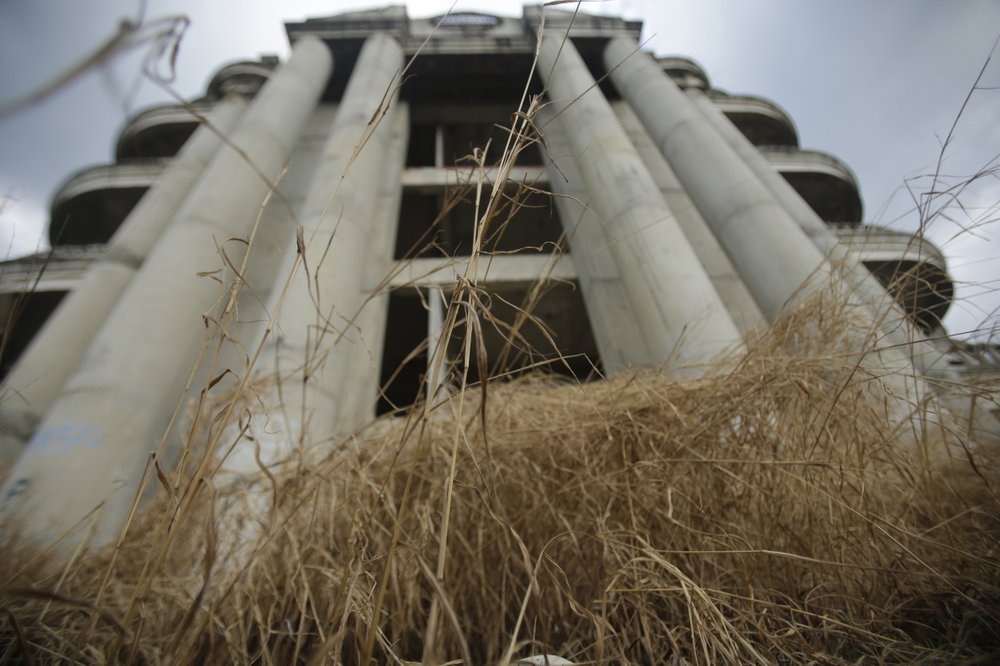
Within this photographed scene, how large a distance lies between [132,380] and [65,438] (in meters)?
0.51

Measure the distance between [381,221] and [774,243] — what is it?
460cm

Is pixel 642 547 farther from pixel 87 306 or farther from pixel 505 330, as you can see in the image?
pixel 87 306

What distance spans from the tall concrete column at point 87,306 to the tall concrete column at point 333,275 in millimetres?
1114

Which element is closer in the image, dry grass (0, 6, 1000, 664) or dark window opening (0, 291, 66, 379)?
dry grass (0, 6, 1000, 664)

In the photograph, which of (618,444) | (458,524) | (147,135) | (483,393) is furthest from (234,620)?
(147,135)

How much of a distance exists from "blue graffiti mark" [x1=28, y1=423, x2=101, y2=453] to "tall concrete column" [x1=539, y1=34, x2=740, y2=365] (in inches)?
149

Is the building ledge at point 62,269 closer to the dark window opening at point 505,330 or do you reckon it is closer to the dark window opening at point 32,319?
the dark window opening at point 32,319

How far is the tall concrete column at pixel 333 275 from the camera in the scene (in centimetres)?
285

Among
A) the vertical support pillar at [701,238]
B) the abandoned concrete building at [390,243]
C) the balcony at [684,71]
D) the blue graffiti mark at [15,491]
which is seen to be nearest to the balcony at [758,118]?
the balcony at [684,71]

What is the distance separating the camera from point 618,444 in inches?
51.8

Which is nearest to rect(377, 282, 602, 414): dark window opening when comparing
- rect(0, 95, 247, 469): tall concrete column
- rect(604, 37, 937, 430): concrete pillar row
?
rect(604, 37, 937, 430): concrete pillar row

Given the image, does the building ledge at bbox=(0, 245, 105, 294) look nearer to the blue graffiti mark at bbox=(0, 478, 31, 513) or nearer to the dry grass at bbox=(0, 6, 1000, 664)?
the blue graffiti mark at bbox=(0, 478, 31, 513)

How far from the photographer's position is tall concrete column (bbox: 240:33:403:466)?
2.85 meters

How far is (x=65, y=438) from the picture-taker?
2660 millimetres
